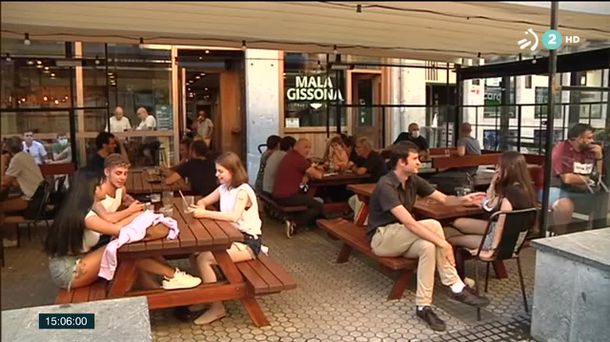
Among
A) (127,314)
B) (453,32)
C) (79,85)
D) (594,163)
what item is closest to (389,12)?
(453,32)

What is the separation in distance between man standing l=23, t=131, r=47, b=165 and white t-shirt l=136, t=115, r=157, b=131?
206 centimetres

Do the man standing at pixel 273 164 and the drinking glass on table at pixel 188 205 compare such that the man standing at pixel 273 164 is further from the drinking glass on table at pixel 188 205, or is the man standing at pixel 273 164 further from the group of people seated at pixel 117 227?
the group of people seated at pixel 117 227

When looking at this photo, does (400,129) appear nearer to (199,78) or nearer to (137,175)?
(199,78)

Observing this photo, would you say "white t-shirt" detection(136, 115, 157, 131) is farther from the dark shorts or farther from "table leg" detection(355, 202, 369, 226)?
the dark shorts

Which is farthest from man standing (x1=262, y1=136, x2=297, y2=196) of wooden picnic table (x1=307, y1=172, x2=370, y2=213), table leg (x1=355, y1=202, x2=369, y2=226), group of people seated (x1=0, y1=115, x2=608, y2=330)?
group of people seated (x1=0, y1=115, x2=608, y2=330)

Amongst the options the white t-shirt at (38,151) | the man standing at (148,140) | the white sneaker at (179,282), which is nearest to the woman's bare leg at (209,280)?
the white sneaker at (179,282)

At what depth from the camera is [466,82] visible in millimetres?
8609

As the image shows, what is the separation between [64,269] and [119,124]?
5613 mm

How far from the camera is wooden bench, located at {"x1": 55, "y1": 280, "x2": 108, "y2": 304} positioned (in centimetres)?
322

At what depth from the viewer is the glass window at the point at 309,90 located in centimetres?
988

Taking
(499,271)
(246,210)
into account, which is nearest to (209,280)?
(246,210)

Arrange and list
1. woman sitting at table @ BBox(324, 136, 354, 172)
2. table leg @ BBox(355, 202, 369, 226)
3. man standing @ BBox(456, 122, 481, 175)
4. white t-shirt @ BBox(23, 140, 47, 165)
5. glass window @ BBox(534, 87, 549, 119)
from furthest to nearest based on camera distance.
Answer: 1. man standing @ BBox(456, 122, 481, 175)
2. woman sitting at table @ BBox(324, 136, 354, 172)
3. white t-shirt @ BBox(23, 140, 47, 165)
4. glass window @ BBox(534, 87, 549, 119)
5. table leg @ BBox(355, 202, 369, 226)

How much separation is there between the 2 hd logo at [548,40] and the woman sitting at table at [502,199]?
2.97 feet

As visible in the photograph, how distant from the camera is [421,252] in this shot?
379cm
